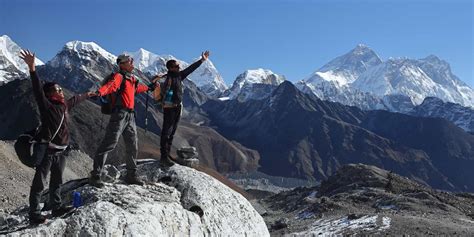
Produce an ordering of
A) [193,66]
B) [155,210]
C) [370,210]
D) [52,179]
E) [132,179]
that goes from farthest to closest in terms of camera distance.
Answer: [370,210] → [193,66] → [132,179] → [155,210] → [52,179]

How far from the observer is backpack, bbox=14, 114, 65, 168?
9445 mm

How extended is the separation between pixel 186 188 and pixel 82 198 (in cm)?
270

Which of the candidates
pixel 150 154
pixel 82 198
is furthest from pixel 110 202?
pixel 150 154

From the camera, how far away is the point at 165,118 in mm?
13750

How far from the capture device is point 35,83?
9.63 metres

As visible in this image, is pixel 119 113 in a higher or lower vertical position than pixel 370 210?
lower

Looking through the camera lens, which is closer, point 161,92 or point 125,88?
point 125,88

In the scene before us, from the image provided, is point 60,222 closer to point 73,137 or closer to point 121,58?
point 121,58

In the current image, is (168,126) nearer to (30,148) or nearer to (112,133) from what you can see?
(112,133)

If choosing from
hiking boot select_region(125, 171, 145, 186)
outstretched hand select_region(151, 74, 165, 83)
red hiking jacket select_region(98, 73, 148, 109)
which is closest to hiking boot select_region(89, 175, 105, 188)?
hiking boot select_region(125, 171, 145, 186)

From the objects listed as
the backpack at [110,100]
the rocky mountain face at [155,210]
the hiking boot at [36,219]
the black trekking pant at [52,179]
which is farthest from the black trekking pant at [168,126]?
the hiking boot at [36,219]

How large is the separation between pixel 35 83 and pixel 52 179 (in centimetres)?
203

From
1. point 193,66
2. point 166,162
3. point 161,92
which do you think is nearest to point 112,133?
point 161,92

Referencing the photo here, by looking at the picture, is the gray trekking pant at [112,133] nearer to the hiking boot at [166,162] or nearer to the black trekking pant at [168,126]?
the black trekking pant at [168,126]
